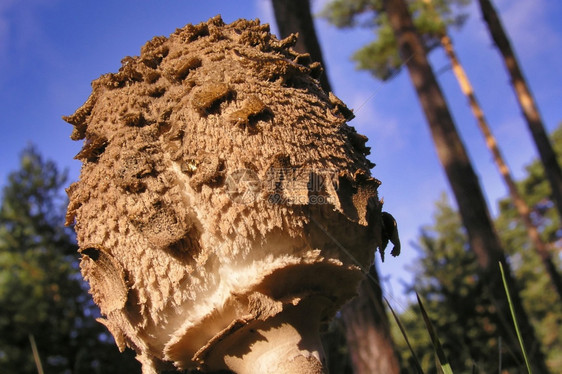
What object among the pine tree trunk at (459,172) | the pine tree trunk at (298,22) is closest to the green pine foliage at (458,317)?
the pine tree trunk at (459,172)

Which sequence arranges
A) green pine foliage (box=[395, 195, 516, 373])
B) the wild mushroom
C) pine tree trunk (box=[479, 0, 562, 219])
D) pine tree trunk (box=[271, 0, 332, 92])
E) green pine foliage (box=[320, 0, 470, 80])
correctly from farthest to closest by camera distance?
green pine foliage (box=[320, 0, 470, 80]) < pine tree trunk (box=[479, 0, 562, 219]) < green pine foliage (box=[395, 195, 516, 373]) < pine tree trunk (box=[271, 0, 332, 92]) < the wild mushroom

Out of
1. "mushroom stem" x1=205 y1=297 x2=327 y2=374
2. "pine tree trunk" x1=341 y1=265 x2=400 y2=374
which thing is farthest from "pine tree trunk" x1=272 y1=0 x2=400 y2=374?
"mushroom stem" x1=205 y1=297 x2=327 y2=374

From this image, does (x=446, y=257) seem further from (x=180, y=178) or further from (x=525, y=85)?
(x=180, y=178)

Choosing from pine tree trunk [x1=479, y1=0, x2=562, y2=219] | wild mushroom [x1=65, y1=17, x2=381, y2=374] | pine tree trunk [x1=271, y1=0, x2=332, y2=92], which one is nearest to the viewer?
wild mushroom [x1=65, y1=17, x2=381, y2=374]

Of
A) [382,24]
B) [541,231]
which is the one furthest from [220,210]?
[541,231]

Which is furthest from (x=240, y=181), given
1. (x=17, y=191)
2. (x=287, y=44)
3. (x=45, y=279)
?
(x=17, y=191)

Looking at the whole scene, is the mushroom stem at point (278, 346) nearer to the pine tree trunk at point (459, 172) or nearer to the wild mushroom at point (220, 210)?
the wild mushroom at point (220, 210)

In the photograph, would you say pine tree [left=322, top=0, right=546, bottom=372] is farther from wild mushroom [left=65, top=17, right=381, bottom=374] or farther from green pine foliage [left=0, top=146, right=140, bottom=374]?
green pine foliage [left=0, top=146, right=140, bottom=374]
